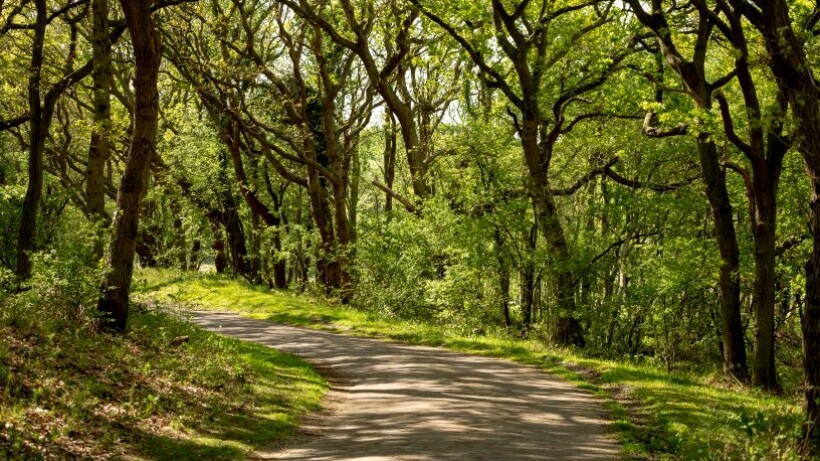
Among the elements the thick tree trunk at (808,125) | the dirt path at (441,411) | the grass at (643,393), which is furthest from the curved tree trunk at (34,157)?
the thick tree trunk at (808,125)

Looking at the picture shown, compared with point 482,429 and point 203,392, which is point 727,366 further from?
point 203,392

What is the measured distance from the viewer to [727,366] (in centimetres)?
1825

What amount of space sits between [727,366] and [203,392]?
11.7 m

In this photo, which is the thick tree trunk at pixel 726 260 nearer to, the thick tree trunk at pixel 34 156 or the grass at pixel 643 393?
the grass at pixel 643 393

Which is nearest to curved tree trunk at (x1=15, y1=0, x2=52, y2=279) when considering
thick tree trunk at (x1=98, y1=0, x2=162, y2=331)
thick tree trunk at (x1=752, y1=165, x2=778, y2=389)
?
thick tree trunk at (x1=98, y1=0, x2=162, y2=331)

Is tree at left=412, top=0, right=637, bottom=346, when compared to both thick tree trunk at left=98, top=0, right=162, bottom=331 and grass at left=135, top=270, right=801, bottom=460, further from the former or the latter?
thick tree trunk at left=98, top=0, right=162, bottom=331

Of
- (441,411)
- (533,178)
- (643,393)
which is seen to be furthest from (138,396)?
(533,178)

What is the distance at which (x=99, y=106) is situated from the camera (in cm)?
1977

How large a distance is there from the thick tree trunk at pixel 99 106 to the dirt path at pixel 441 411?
5.65 metres

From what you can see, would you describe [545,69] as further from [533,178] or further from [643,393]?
[643,393]

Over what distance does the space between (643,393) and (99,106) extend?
14.0 m

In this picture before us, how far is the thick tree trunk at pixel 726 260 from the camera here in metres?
18.2

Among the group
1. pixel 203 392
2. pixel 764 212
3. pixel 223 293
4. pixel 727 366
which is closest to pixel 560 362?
pixel 727 366

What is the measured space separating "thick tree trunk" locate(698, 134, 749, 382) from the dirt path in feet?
15.3
